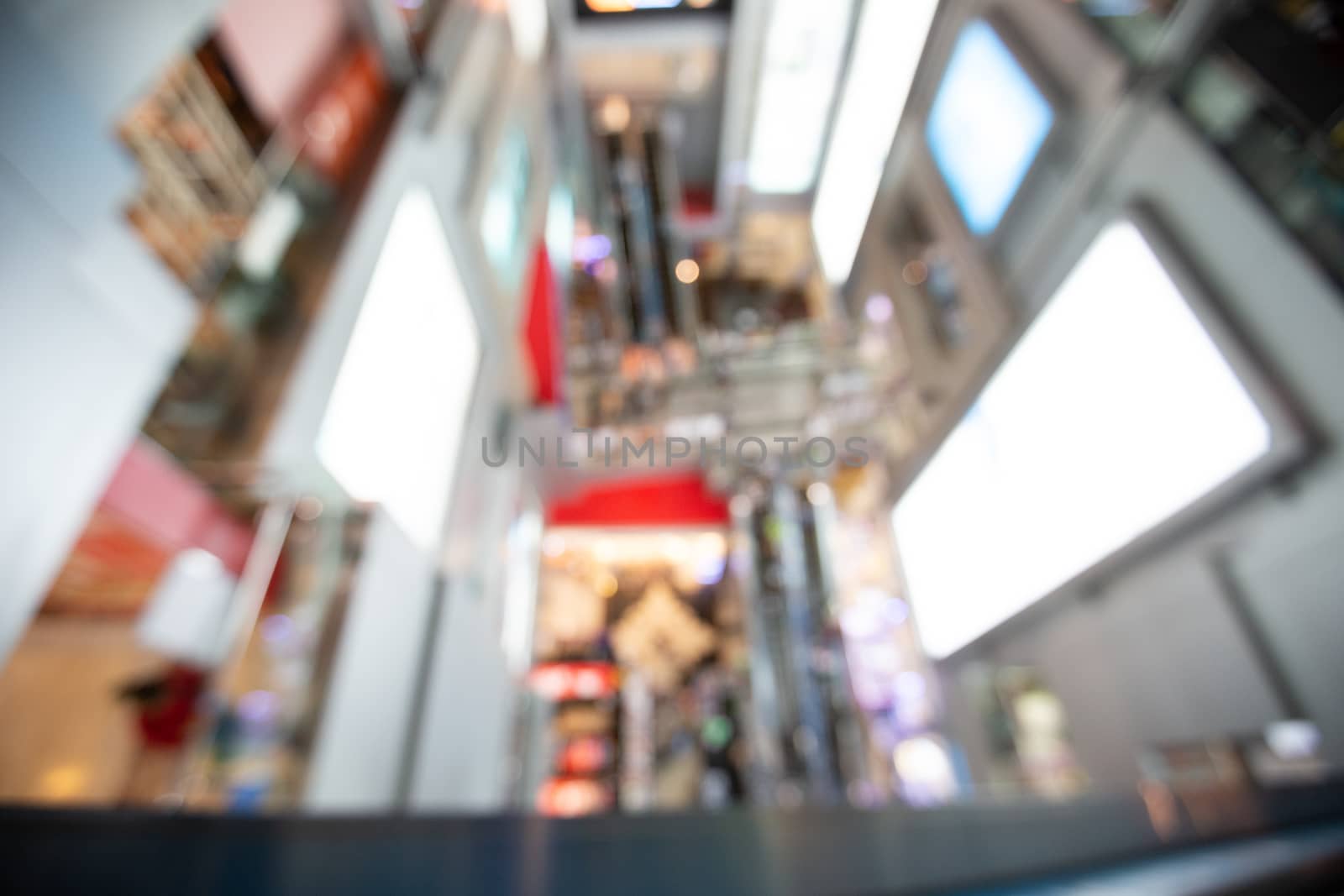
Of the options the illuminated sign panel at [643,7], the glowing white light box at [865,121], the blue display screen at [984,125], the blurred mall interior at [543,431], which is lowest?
the blurred mall interior at [543,431]

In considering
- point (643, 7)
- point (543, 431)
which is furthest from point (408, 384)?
point (643, 7)

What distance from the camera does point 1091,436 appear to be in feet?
5.47

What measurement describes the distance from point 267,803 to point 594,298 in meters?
4.75

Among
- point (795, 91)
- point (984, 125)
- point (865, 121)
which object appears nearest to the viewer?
point (984, 125)

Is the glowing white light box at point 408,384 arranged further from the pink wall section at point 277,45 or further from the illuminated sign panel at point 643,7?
the illuminated sign panel at point 643,7

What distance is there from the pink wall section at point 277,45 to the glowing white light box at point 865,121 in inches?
127

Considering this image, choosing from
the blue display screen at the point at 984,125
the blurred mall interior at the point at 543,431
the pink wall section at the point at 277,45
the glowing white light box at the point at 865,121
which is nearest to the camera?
the blurred mall interior at the point at 543,431

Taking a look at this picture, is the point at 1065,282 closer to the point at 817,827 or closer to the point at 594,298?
the point at 817,827

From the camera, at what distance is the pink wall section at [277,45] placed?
1271 millimetres

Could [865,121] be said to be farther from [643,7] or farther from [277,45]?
[277,45]

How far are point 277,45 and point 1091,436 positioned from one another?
256 centimetres

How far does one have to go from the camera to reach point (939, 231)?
3.26 meters

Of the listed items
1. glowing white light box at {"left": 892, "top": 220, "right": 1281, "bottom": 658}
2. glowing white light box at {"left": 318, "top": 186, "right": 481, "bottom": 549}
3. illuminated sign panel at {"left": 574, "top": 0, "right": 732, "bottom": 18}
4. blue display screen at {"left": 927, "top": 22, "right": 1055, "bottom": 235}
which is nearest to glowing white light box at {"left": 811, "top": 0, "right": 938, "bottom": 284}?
blue display screen at {"left": 927, "top": 22, "right": 1055, "bottom": 235}

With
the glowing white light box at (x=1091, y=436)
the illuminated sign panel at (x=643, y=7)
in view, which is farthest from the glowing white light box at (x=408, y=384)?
A: the illuminated sign panel at (x=643, y=7)
